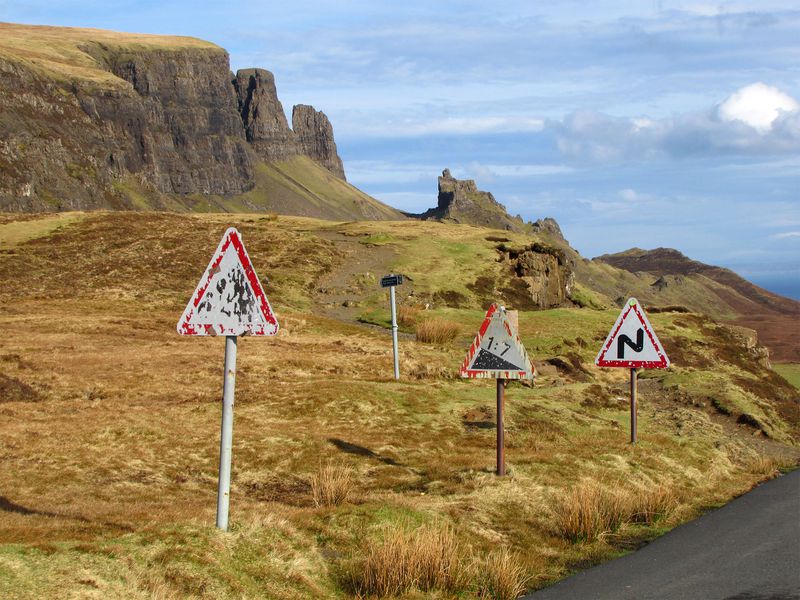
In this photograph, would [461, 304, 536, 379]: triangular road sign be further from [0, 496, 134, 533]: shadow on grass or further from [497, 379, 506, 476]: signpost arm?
[0, 496, 134, 533]: shadow on grass

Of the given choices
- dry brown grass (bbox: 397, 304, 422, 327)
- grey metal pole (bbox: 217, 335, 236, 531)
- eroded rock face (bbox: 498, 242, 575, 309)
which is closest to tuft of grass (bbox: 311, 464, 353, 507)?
grey metal pole (bbox: 217, 335, 236, 531)

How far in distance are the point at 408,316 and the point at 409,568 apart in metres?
37.1

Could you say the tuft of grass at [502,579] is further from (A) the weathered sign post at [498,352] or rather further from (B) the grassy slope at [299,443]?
(A) the weathered sign post at [498,352]

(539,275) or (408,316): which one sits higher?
(539,275)

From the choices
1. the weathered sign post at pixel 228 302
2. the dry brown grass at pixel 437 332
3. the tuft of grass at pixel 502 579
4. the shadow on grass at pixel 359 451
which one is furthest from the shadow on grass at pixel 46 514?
the dry brown grass at pixel 437 332

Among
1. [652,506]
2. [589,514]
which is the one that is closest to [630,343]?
[652,506]

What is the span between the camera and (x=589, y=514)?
12.9m

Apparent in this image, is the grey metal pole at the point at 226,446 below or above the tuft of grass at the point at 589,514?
above

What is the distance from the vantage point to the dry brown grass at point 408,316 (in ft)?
153

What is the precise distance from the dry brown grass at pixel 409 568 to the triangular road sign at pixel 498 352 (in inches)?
202

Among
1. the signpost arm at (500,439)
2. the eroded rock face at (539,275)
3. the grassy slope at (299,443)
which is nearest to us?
the grassy slope at (299,443)

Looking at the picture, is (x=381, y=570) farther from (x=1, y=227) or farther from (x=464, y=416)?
(x=1, y=227)

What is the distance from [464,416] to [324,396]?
13.0 ft

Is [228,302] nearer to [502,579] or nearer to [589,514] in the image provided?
[502,579]
